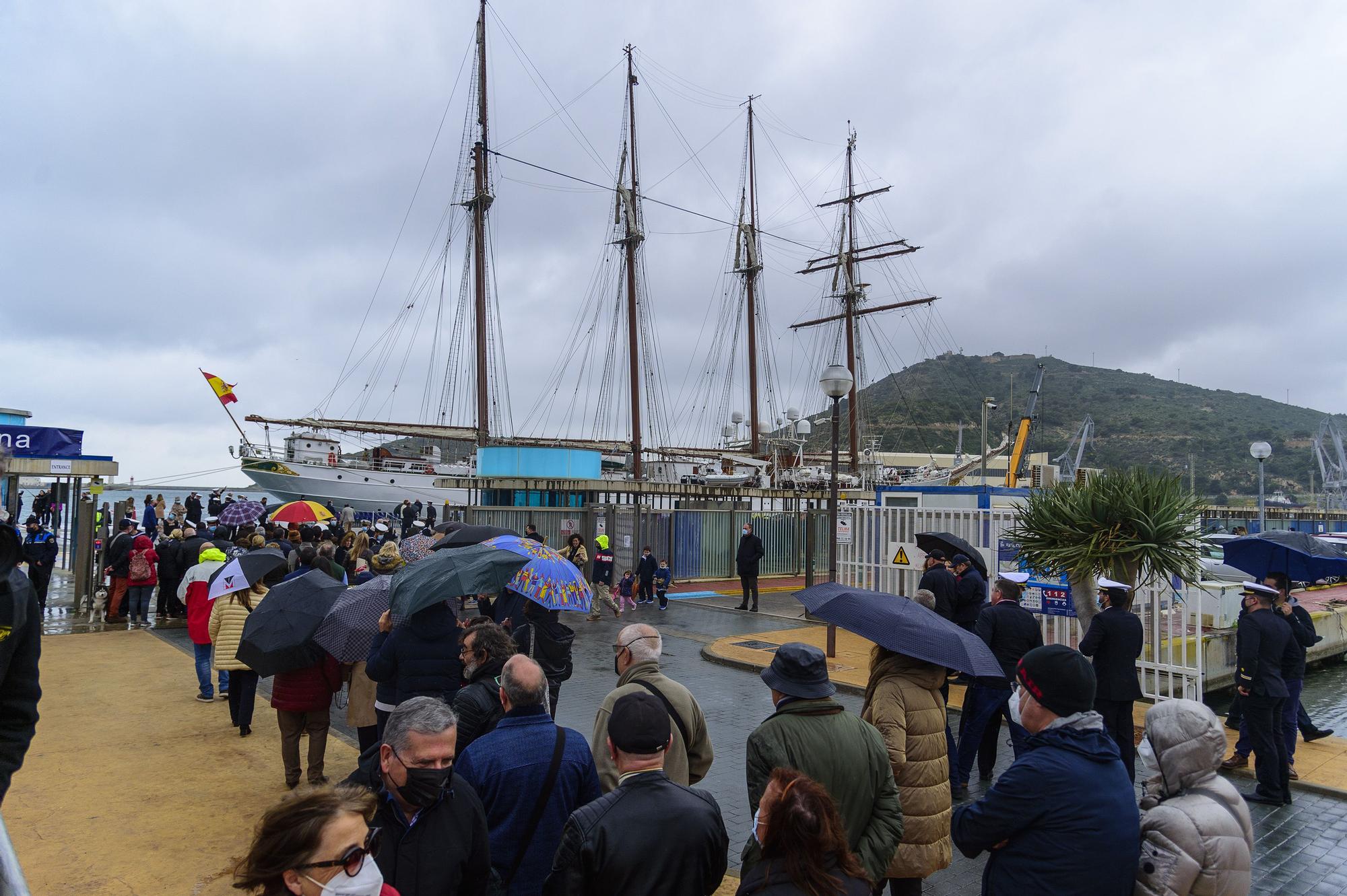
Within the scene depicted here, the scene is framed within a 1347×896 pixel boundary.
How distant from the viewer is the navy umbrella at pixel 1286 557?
28.1 feet

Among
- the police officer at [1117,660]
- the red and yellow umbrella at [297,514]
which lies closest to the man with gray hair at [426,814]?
the police officer at [1117,660]

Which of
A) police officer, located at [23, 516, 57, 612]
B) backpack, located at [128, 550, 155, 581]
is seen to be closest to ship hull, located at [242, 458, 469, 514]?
police officer, located at [23, 516, 57, 612]

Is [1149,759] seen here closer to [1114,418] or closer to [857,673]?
[857,673]

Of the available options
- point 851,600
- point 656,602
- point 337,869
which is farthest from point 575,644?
point 337,869

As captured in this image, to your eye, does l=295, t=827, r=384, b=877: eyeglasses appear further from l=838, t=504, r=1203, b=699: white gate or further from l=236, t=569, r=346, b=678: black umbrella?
l=838, t=504, r=1203, b=699: white gate

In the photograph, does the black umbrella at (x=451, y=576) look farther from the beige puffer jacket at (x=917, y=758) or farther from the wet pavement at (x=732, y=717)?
the beige puffer jacket at (x=917, y=758)

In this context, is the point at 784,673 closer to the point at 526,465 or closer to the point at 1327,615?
the point at 1327,615

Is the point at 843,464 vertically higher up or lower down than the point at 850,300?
lower down

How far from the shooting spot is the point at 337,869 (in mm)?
1888

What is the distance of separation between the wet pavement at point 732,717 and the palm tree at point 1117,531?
2069mm

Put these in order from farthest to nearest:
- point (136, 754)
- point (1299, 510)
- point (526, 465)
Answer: point (1299, 510)
point (526, 465)
point (136, 754)

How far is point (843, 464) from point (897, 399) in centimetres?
9242

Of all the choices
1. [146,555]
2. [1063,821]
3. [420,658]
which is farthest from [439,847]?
[146,555]

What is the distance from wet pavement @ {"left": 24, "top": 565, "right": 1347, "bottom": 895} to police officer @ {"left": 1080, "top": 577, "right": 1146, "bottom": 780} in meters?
1.08
